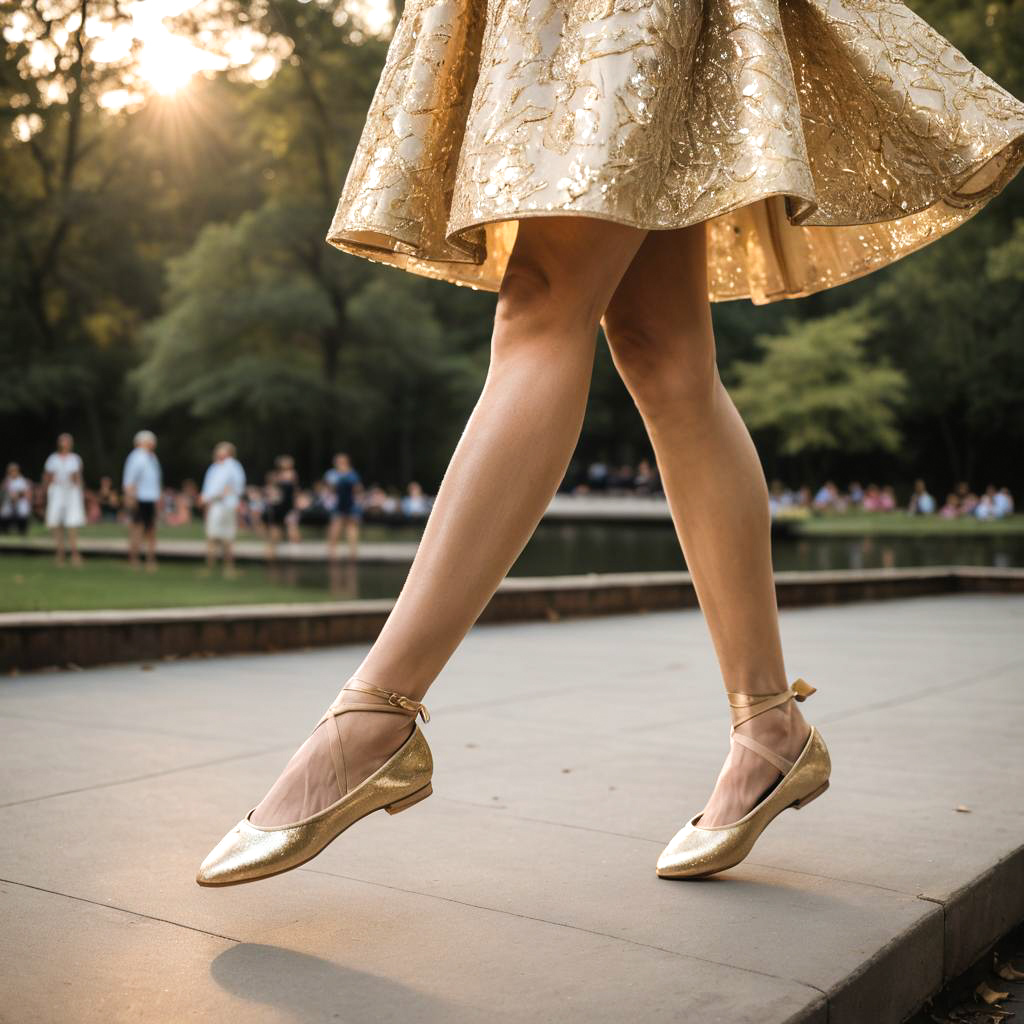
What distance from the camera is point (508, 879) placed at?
6.46ft

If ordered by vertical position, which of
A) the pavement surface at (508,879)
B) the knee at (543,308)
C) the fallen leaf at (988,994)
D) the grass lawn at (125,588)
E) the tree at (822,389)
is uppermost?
the tree at (822,389)

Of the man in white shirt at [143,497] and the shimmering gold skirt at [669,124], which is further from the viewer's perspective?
the man in white shirt at [143,497]

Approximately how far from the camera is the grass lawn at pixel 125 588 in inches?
328

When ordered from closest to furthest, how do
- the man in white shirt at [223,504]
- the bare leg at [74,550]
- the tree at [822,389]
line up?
the man in white shirt at [223,504], the bare leg at [74,550], the tree at [822,389]

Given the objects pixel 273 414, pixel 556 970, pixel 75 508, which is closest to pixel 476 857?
pixel 556 970

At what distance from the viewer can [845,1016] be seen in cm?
154

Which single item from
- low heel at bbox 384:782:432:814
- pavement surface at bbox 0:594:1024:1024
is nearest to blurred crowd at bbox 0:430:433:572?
pavement surface at bbox 0:594:1024:1024

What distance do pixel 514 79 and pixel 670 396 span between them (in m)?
0.59

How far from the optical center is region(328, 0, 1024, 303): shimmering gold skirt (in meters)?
1.80

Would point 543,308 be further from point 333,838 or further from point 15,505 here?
point 15,505

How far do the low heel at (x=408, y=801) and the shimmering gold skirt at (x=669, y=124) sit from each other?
82 cm

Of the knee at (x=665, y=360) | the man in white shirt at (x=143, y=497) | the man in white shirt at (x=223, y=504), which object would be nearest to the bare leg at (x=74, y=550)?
the man in white shirt at (x=143, y=497)

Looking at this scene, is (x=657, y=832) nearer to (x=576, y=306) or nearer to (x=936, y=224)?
(x=576, y=306)

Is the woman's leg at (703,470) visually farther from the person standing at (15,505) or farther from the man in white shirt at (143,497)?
the person standing at (15,505)
